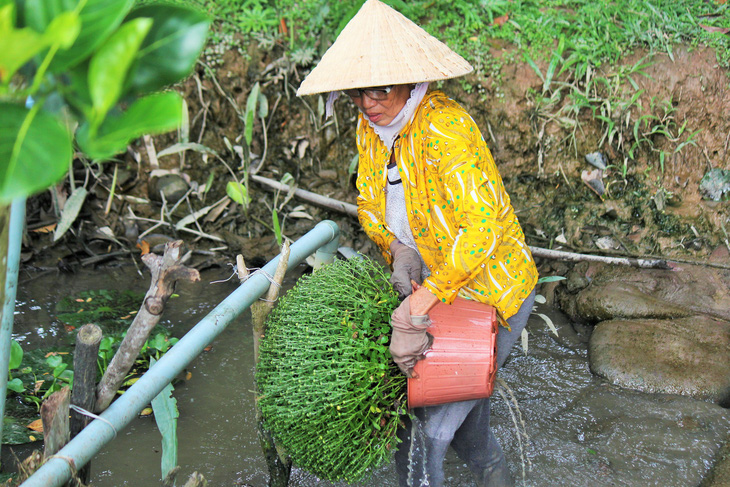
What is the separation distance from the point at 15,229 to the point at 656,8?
4.11 metres

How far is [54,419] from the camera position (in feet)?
4.58

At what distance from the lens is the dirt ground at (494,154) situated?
3754mm

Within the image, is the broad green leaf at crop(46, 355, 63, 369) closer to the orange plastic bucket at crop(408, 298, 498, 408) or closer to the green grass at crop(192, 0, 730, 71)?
the orange plastic bucket at crop(408, 298, 498, 408)

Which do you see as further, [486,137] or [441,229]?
[486,137]

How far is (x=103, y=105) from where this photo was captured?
2.00 feet

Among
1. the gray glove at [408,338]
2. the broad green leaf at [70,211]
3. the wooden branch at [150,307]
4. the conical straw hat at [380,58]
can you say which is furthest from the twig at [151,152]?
the gray glove at [408,338]

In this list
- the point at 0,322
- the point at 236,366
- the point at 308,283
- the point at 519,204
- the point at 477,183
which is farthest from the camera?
the point at 519,204

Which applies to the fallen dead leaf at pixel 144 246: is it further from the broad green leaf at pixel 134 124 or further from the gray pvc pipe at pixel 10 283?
the broad green leaf at pixel 134 124

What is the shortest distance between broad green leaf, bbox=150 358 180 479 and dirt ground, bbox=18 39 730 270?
213 cm

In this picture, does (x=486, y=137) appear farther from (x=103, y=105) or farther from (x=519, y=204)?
(x=103, y=105)

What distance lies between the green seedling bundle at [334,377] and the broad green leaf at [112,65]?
1.18 m

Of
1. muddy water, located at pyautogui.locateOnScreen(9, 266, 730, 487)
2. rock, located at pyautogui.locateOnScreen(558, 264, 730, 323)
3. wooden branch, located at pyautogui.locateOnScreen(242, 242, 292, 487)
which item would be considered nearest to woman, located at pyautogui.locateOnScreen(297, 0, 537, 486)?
wooden branch, located at pyautogui.locateOnScreen(242, 242, 292, 487)

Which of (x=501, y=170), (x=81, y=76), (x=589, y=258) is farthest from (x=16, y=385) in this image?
(x=589, y=258)

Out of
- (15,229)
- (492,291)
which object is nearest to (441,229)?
(492,291)
